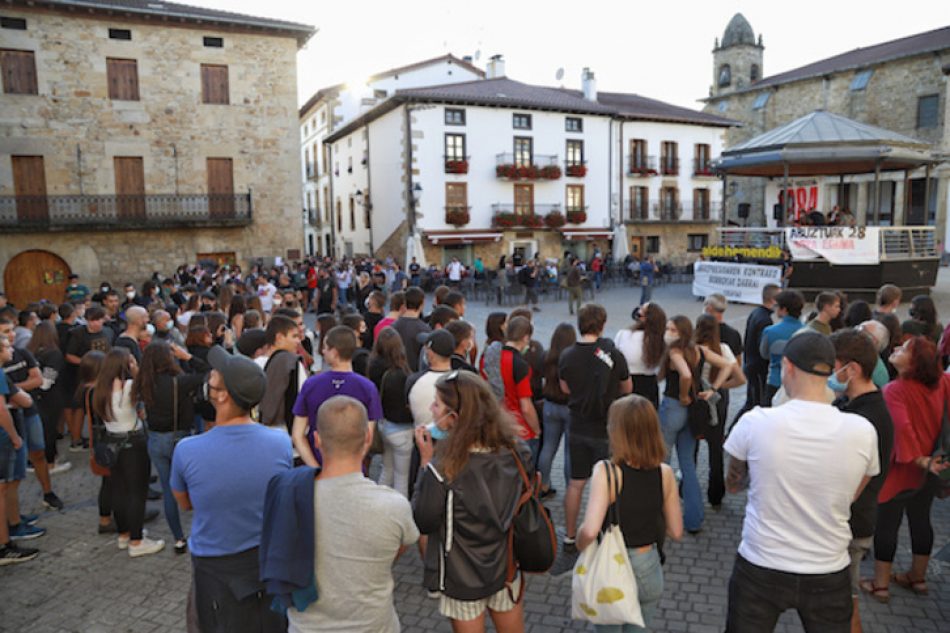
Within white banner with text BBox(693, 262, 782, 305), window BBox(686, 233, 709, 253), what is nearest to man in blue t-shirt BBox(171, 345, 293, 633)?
white banner with text BBox(693, 262, 782, 305)

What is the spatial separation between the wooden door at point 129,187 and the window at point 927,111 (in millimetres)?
39045

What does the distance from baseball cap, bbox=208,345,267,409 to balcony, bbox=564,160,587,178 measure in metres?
31.5

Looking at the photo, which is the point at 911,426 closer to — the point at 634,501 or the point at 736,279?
the point at 634,501

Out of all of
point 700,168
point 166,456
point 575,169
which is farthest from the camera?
point 700,168

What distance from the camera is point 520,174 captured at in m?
31.3

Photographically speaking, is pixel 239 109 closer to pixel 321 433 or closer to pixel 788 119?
pixel 321 433

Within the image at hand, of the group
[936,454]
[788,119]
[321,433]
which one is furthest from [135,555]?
[788,119]

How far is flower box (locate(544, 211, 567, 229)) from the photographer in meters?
32.2

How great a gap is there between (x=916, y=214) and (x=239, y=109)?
35182 millimetres

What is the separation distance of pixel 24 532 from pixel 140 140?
64.7ft

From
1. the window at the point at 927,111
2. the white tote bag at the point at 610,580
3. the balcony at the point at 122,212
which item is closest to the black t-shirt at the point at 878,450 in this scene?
the white tote bag at the point at 610,580

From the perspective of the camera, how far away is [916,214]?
35562mm

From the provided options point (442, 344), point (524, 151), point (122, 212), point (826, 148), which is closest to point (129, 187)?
point (122, 212)

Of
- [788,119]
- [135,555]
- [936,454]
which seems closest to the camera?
[936,454]
